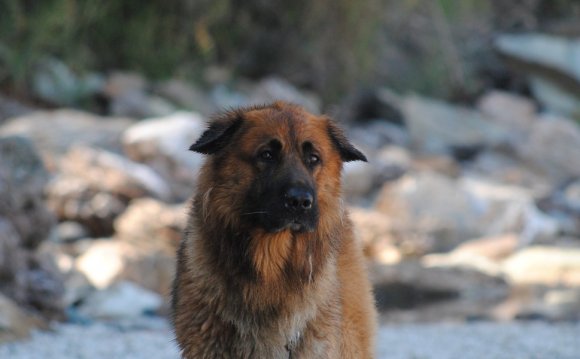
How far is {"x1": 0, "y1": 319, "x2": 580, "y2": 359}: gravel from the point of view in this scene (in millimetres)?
8367

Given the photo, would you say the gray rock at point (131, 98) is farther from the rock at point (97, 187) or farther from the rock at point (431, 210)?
the rock at point (431, 210)

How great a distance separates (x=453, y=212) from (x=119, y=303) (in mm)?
8723

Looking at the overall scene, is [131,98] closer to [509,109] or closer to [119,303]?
[119,303]

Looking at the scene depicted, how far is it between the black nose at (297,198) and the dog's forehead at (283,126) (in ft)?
1.08

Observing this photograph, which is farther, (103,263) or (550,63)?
(550,63)

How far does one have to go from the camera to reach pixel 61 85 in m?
21.4

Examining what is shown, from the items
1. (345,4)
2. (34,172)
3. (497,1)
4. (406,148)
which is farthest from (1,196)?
(497,1)

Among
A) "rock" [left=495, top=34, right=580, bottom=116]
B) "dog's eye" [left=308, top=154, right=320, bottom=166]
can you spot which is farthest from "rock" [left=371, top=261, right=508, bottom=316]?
"rock" [left=495, top=34, right=580, bottom=116]

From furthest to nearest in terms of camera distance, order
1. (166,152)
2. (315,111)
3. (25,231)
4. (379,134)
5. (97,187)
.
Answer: (379,134), (315,111), (166,152), (97,187), (25,231)

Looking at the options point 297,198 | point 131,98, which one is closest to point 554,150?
point 131,98

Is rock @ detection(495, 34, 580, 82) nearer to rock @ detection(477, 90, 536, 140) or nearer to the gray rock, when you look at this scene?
rock @ detection(477, 90, 536, 140)

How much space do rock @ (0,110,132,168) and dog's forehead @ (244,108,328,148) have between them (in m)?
11.7

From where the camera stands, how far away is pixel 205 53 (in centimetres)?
2311

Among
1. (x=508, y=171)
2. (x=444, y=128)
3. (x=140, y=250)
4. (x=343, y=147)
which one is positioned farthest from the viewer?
(x=444, y=128)
